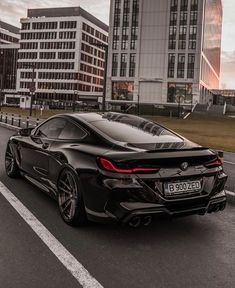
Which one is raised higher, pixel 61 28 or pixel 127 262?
pixel 61 28

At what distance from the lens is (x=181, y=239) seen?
15.2ft

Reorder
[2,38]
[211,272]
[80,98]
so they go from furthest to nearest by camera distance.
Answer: [2,38]
[80,98]
[211,272]

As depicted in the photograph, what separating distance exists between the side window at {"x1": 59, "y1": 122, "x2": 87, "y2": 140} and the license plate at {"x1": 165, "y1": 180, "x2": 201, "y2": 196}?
1487 millimetres

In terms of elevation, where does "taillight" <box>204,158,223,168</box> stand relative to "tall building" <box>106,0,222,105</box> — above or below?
below

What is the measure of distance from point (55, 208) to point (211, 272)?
8.90 feet

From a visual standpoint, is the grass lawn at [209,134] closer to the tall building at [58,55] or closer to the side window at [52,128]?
the side window at [52,128]

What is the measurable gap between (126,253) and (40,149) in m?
2.51

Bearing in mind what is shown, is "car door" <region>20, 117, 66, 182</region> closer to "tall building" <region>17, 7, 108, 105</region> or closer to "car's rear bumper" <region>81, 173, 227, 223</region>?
"car's rear bumper" <region>81, 173, 227, 223</region>

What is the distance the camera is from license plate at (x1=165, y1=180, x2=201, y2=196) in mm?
4453

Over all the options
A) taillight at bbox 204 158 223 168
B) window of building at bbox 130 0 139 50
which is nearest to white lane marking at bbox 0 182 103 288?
taillight at bbox 204 158 223 168

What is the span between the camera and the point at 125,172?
14.3 feet

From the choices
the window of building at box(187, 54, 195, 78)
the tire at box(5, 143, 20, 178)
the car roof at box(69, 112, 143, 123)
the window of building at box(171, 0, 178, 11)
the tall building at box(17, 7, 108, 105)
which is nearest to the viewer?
the car roof at box(69, 112, 143, 123)

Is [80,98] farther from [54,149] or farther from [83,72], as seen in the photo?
[54,149]

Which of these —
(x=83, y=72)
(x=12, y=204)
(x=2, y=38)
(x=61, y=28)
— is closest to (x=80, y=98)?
(x=83, y=72)
